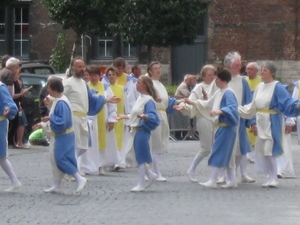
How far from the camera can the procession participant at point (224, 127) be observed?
14062 millimetres

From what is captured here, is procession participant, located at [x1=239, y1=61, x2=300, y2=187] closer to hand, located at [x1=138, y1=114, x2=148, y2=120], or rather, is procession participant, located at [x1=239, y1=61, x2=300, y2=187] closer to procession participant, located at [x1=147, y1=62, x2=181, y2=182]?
procession participant, located at [x1=147, y1=62, x2=181, y2=182]

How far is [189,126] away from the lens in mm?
26188

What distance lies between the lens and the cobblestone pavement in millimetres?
11273

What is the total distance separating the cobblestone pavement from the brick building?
23.8 metres

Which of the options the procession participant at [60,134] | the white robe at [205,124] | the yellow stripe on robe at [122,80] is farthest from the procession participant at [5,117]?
the yellow stripe on robe at [122,80]

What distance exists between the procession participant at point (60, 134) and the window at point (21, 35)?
2777cm

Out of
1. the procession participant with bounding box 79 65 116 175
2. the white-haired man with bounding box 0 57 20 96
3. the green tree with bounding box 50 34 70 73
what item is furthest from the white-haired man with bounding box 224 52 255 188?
A: the green tree with bounding box 50 34 70 73

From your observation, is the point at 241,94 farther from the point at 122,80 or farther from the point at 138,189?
the point at 122,80

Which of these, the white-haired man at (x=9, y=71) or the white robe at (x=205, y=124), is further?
the white-haired man at (x=9, y=71)

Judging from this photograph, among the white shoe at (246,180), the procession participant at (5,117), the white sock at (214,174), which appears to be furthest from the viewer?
the white shoe at (246,180)

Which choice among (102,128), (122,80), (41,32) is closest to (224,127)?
(102,128)

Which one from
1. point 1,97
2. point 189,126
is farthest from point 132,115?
point 189,126

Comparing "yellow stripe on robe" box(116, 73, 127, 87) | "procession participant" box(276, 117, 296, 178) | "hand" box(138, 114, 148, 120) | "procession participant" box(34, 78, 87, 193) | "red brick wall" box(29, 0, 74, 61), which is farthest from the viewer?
"red brick wall" box(29, 0, 74, 61)

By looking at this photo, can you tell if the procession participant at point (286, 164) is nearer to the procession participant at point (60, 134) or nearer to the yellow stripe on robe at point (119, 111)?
the yellow stripe on robe at point (119, 111)
